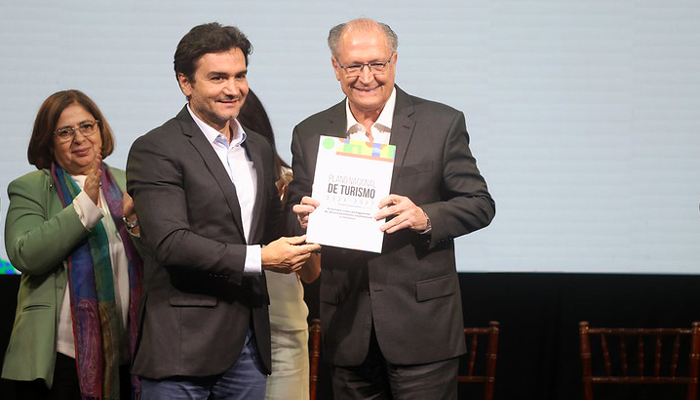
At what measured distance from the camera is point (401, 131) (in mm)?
2420

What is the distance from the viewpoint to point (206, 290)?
226 cm

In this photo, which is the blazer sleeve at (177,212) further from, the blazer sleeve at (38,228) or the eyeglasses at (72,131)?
the eyeglasses at (72,131)

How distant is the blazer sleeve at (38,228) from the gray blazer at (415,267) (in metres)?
0.98

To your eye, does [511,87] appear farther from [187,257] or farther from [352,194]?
[187,257]

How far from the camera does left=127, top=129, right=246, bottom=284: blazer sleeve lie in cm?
216

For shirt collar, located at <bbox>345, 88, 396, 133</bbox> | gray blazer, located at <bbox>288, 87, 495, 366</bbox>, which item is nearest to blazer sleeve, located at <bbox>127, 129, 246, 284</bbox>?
gray blazer, located at <bbox>288, 87, 495, 366</bbox>

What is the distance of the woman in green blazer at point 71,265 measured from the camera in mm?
2904

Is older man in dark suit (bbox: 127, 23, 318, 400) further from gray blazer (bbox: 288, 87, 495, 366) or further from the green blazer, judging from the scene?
the green blazer

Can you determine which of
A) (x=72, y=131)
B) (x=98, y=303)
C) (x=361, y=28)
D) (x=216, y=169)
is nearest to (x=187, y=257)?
(x=216, y=169)

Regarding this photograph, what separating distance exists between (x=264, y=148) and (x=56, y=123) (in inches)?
42.6

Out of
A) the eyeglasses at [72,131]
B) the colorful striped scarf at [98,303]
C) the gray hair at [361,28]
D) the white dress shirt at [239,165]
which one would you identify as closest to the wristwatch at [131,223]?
the colorful striped scarf at [98,303]

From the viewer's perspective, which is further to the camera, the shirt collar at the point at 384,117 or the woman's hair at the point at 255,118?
the woman's hair at the point at 255,118

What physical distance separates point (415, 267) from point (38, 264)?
56.3 inches

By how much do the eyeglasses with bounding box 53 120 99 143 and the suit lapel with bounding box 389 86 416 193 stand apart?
134 centimetres
